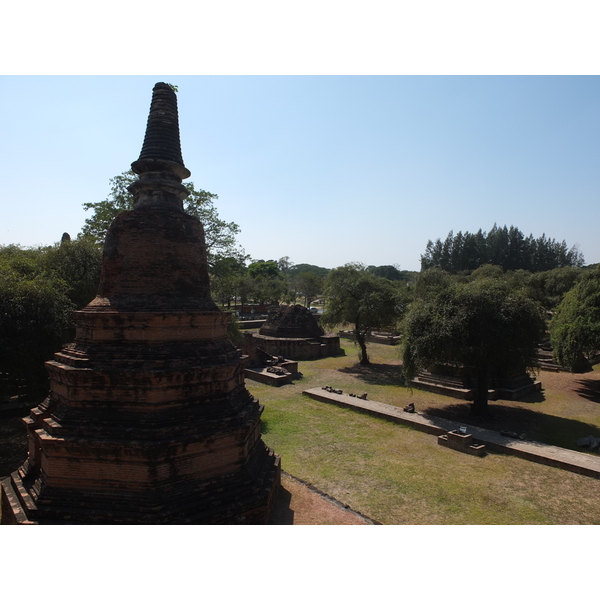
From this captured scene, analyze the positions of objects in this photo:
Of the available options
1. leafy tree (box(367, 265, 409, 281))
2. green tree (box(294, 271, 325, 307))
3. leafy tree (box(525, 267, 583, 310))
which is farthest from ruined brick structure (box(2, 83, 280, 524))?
leafy tree (box(367, 265, 409, 281))

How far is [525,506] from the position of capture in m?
9.00

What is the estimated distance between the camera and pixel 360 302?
25.9 m

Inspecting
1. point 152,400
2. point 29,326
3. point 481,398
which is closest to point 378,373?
point 481,398

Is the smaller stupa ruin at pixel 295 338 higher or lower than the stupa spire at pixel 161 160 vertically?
lower

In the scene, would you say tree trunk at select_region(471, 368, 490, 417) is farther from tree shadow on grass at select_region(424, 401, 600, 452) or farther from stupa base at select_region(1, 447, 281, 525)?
stupa base at select_region(1, 447, 281, 525)

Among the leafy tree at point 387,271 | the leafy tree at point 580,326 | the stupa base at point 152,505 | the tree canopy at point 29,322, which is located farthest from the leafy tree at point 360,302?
the leafy tree at point 387,271

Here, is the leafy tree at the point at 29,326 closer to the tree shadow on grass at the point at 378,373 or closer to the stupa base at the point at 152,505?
the stupa base at the point at 152,505

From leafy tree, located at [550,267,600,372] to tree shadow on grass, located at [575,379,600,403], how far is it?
1484 mm

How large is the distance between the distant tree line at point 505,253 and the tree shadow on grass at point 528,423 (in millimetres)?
62230

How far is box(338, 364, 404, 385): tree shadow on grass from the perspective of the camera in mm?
22156

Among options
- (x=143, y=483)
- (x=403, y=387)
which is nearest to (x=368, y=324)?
(x=403, y=387)

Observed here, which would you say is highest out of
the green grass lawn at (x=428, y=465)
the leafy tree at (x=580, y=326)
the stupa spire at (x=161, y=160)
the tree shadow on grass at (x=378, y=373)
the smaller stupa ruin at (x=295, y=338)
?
the stupa spire at (x=161, y=160)

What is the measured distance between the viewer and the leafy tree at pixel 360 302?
25.3m

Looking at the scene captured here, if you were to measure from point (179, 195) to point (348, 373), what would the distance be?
1780 centimetres
